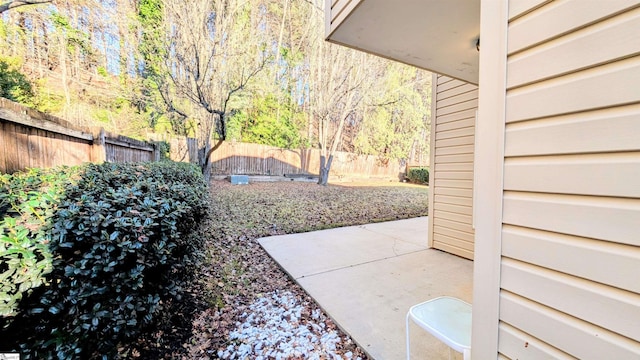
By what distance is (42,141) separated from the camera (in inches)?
108

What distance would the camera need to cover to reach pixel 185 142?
10.2 meters

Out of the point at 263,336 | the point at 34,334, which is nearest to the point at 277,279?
the point at 263,336

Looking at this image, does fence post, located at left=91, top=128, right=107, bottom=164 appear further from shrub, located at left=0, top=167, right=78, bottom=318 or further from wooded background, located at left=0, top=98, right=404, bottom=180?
shrub, located at left=0, top=167, right=78, bottom=318

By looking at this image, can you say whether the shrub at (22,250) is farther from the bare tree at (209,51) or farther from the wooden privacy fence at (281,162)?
the wooden privacy fence at (281,162)

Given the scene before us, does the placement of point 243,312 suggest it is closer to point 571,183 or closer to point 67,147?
point 571,183

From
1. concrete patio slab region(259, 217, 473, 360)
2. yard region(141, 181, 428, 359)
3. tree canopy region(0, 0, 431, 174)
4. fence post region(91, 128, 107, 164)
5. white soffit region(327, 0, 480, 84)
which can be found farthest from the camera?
tree canopy region(0, 0, 431, 174)

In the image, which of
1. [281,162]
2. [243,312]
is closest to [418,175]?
[281,162]

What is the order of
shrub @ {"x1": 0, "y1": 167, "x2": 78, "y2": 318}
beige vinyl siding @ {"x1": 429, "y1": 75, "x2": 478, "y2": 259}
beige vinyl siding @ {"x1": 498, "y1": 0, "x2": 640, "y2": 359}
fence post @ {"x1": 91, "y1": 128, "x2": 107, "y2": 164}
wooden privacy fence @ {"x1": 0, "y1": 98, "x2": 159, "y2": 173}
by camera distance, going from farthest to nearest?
fence post @ {"x1": 91, "y1": 128, "x2": 107, "y2": 164}, beige vinyl siding @ {"x1": 429, "y1": 75, "x2": 478, "y2": 259}, wooden privacy fence @ {"x1": 0, "y1": 98, "x2": 159, "y2": 173}, shrub @ {"x1": 0, "y1": 167, "x2": 78, "y2": 318}, beige vinyl siding @ {"x1": 498, "y1": 0, "x2": 640, "y2": 359}

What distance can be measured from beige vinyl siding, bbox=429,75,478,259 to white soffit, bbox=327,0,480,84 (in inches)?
36.0

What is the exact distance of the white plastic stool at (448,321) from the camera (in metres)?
1.29

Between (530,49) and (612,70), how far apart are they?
26cm

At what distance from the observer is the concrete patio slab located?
1.98 m

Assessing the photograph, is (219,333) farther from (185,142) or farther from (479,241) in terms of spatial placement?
(185,142)

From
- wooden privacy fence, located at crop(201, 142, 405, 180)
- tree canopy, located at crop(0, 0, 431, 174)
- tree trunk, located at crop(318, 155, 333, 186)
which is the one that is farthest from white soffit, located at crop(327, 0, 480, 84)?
wooden privacy fence, located at crop(201, 142, 405, 180)
